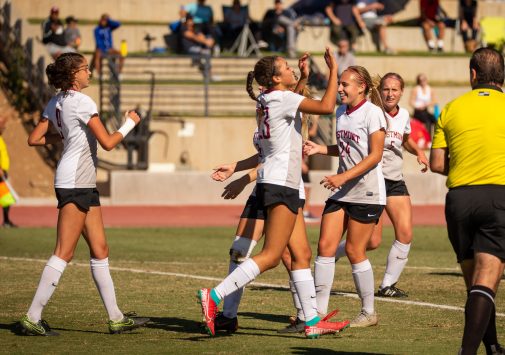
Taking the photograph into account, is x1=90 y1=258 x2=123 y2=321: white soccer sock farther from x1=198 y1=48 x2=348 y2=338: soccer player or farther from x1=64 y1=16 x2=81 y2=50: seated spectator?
x1=64 y1=16 x2=81 y2=50: seated spectator

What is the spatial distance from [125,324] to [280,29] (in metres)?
22.8

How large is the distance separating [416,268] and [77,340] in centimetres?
630

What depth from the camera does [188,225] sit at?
21.6 metres

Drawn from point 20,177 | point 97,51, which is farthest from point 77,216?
point 97,51

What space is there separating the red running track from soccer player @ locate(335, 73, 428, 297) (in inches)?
375

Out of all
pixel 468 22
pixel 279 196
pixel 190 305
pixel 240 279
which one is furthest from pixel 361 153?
pixel 468 22

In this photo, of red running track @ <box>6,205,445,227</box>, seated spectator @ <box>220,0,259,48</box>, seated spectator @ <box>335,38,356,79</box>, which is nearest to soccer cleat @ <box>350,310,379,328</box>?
red running track @ <box>6,205,445,227</box>

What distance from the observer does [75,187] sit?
961 centimetres

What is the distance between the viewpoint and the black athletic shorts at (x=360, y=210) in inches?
397

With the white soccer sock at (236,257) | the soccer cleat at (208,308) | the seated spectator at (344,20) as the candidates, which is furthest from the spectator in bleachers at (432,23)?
the soccer cleat at (208,308)

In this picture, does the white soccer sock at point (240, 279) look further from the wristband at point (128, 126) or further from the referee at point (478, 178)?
the referee at point (478, 178)

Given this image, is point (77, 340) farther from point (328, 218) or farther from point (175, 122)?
point (175, 122)

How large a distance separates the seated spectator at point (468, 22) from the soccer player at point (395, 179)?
23.2 meters

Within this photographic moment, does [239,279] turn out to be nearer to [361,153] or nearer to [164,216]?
[361,153]
